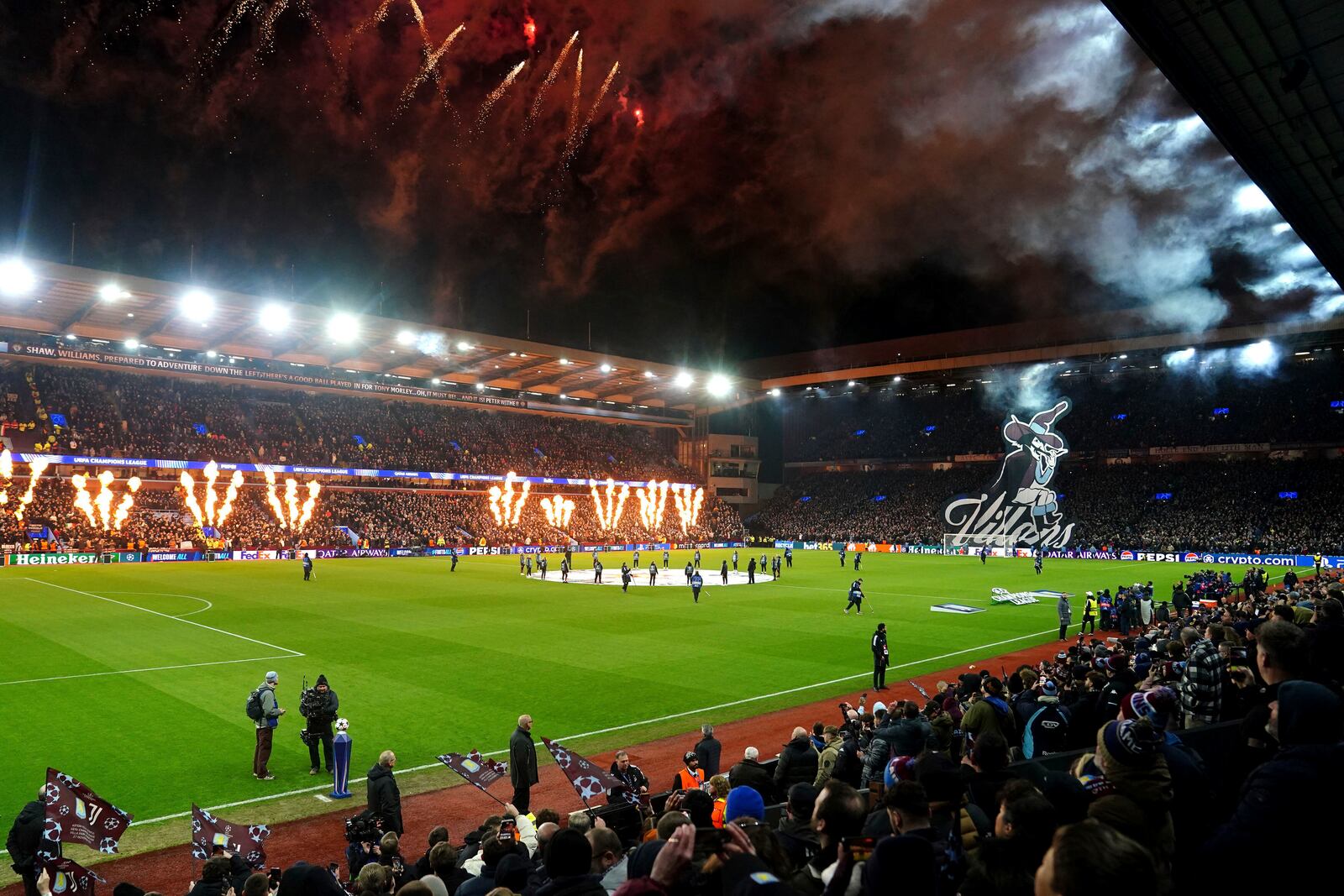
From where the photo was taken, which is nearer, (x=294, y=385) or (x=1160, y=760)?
(x=1160, y=760)

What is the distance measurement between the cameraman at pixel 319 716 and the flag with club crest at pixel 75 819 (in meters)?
4.41

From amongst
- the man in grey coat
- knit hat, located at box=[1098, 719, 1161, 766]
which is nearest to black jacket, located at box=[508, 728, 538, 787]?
the man in grey coat

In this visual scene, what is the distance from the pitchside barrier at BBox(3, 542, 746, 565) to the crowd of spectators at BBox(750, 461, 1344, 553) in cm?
1834

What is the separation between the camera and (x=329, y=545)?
57.8m

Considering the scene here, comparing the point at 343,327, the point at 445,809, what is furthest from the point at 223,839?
the point at 343,327

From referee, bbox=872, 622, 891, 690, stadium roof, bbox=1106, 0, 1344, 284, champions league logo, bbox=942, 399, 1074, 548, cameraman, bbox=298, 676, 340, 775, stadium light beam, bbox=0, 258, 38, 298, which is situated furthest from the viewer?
champions league logo, bbox=942, 399, 1074, 548

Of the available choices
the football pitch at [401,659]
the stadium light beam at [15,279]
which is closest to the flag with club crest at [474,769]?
the football pitch at [401,659]

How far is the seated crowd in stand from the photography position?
9.41 ft

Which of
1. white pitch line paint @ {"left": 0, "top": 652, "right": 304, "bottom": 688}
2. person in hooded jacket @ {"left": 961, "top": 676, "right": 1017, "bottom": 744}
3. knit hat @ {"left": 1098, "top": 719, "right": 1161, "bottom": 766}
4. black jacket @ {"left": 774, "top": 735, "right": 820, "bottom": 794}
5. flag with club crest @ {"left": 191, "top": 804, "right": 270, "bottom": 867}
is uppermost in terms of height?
knit hat @ {"left": 1098, "top": 719, "right": 1161, "bottom": 766}

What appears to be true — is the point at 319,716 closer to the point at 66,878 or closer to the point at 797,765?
the point at 66,878

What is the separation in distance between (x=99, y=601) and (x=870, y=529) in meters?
62.0

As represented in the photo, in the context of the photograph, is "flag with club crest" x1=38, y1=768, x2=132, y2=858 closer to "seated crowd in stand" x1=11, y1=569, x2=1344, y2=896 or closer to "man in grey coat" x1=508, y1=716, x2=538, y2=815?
"seated crowd in stand" x1=11, y1=569, x2=1344, y2=896

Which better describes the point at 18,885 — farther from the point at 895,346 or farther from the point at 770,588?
the point at 895,346

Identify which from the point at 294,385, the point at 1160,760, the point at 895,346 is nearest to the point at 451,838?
the point at 1160,760
